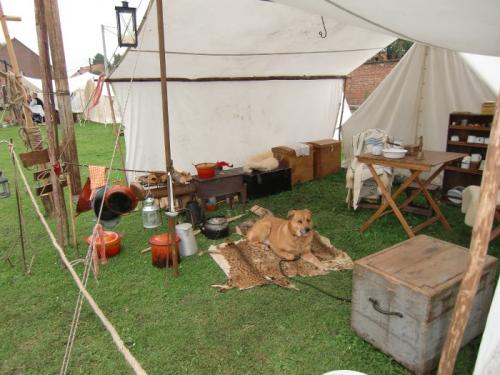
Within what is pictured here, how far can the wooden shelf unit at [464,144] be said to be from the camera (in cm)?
517

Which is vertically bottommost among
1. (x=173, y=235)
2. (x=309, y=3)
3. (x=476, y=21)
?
(x=173, y=235)

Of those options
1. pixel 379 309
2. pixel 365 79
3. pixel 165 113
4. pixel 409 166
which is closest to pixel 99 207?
pixel 165 113

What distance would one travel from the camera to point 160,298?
10.7 feet

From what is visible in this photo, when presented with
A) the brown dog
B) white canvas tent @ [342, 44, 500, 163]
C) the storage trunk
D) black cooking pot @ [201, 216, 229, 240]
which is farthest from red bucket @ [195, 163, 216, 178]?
white canvas tent @ [342, 44, 500, 163]

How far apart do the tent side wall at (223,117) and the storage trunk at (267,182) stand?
861 mm

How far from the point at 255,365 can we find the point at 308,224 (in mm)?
1677

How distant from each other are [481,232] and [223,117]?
5355mm

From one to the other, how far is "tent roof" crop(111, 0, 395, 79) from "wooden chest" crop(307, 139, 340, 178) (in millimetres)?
1597

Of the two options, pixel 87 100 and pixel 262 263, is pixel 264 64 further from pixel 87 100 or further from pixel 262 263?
pixel 87 100

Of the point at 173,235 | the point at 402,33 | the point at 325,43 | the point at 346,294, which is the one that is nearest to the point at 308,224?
the point at 346,294

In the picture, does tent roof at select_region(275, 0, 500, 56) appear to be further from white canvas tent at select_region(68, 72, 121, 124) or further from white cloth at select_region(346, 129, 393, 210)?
white canvas tent at select_region(68, 72, 121, 124)

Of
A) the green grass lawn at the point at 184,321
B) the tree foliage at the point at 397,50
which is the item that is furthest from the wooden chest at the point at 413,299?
the tree foliage at the point at 397,50

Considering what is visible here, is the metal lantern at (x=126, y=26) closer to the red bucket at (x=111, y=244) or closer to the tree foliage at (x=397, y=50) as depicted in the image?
the red bucket at (x=111, y=244)

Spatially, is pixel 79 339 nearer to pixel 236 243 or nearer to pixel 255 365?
pixel 255 365
